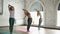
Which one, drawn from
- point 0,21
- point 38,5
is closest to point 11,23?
point 0,21

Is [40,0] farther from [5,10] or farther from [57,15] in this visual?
[5,10]

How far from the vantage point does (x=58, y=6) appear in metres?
9.40

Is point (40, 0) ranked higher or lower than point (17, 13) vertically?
higher

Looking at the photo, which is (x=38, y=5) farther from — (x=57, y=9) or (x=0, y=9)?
(x=0, y=9)

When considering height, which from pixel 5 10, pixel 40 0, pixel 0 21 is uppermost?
pixel 40 0

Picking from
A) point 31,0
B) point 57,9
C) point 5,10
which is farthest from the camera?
point 31,0

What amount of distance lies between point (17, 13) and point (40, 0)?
2083 mm

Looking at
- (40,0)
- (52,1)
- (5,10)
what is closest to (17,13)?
(5,10)

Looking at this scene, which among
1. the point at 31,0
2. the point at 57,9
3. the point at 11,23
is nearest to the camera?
the point at 11,23

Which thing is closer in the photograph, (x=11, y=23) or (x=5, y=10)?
(x=11, y=23)

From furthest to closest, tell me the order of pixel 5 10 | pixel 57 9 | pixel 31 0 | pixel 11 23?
pixel 31 0
pixel 5 10
pixel 57 9
pixel 11 23

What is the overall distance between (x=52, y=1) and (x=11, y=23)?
5.32 m

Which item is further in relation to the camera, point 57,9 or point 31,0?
point 31,0

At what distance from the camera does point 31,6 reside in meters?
10.8
